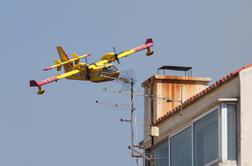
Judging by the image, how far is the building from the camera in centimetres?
3158

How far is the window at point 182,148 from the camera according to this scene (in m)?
34.8

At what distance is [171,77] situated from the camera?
41.5 meters

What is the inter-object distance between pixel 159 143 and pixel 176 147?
224 centimetres

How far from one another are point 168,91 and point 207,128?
8330mm

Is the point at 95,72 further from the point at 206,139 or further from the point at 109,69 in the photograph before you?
the point at 206,139

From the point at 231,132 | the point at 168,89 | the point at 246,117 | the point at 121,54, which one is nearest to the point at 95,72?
the point at 121,54

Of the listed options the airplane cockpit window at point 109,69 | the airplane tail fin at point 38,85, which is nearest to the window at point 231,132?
the airplane tail fin at point 38,85

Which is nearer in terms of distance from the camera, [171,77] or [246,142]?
[246,142]

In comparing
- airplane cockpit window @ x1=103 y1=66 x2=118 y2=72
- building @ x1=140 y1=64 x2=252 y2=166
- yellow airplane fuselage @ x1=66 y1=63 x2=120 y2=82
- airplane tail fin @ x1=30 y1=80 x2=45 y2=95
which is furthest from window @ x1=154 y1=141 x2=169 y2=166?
airplane cockpit window @ x1=103 y1=66 x2=118 y2=72

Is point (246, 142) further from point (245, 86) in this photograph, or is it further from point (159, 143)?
point (159, 143)

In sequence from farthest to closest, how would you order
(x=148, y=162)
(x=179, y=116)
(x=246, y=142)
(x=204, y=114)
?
(x=148, y=162)
(x=179, y=116)
(x=204, y=114)
(x=246, y=142)

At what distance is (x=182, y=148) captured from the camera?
3550 cm

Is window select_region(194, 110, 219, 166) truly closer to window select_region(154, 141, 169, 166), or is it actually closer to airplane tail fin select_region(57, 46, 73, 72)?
window select_region(154, 141, 169, 166)

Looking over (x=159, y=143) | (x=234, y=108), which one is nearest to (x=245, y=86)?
(x=234, y=108)
